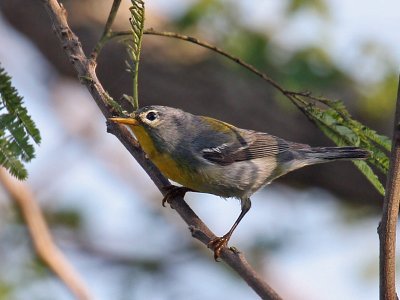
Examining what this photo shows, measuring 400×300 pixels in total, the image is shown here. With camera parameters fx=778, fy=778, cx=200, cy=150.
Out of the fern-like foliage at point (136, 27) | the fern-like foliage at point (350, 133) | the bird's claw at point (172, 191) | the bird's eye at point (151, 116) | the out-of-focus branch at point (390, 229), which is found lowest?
the out-of-focus branch at point (390, 229)

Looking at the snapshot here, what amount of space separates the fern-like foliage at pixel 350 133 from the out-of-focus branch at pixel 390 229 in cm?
53

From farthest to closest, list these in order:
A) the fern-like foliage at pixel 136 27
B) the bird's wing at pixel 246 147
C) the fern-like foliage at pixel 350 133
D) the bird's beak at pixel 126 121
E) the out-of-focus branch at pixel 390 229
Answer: the bird's wing at pixel 246 147, the bird's beak at pixel 126 121, the fern-like foliage at pixel 350 133, the fern-like foliage at pixel 136 27, the out-of-focus branch at pixel 390 229

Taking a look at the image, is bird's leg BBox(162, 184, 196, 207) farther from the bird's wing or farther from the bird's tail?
the bird's tail

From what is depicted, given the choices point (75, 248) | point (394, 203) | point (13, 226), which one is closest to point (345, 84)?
point (75, 248)

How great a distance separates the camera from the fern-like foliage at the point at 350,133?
3045mm

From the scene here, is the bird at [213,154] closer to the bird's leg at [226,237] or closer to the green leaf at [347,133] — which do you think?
the bird's leg at [226,237]

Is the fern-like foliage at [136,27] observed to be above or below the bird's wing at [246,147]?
above

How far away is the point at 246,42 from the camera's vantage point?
279 inches

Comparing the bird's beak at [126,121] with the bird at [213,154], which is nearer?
the bird's beak at [126,121]

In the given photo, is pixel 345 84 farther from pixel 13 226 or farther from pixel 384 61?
pixel 13 226

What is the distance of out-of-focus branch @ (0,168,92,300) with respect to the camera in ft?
12.6

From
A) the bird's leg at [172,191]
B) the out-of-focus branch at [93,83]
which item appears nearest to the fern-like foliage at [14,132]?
the out-of-focus branch at [93,83]

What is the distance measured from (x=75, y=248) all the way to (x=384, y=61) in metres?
3.21

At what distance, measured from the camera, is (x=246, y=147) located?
4703mm
